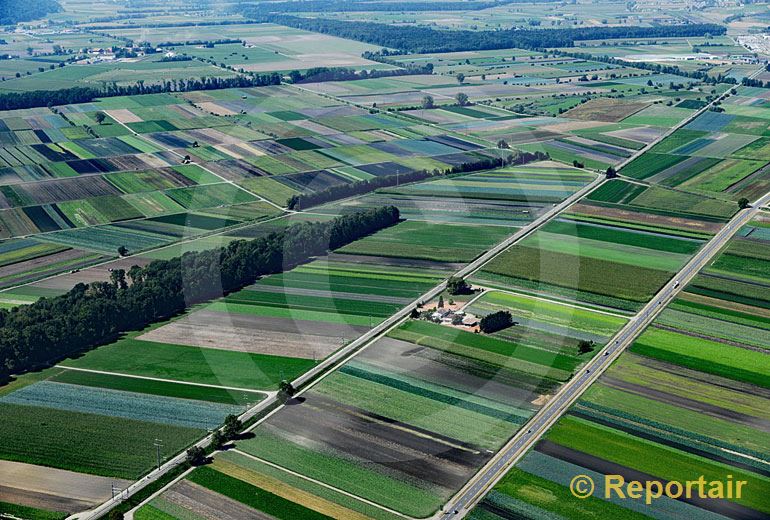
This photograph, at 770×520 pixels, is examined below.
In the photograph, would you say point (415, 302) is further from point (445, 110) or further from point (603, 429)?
point (445, 110)

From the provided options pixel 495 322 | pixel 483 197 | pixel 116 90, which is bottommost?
pixel 495 322

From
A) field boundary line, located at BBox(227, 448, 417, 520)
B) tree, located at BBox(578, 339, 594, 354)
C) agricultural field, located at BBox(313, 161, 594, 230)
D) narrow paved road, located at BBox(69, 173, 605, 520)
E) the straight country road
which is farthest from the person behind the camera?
agricultural field, located at BBox(313, 161, 594, 230)

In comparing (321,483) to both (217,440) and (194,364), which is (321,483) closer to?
(217,440)

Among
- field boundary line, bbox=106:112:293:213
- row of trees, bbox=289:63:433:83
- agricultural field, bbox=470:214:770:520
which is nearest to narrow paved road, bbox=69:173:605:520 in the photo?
agricultural field, bbox=470:214:770:520

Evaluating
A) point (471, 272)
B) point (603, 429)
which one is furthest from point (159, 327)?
point (603, 429)

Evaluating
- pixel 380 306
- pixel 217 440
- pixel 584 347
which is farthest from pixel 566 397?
pixel 217 440

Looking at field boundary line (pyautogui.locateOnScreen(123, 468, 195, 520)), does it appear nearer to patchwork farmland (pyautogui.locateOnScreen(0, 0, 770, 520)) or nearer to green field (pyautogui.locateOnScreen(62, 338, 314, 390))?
patchwork farmland (pyautogui.locateOnScreen(0, 0, 770, 520))
